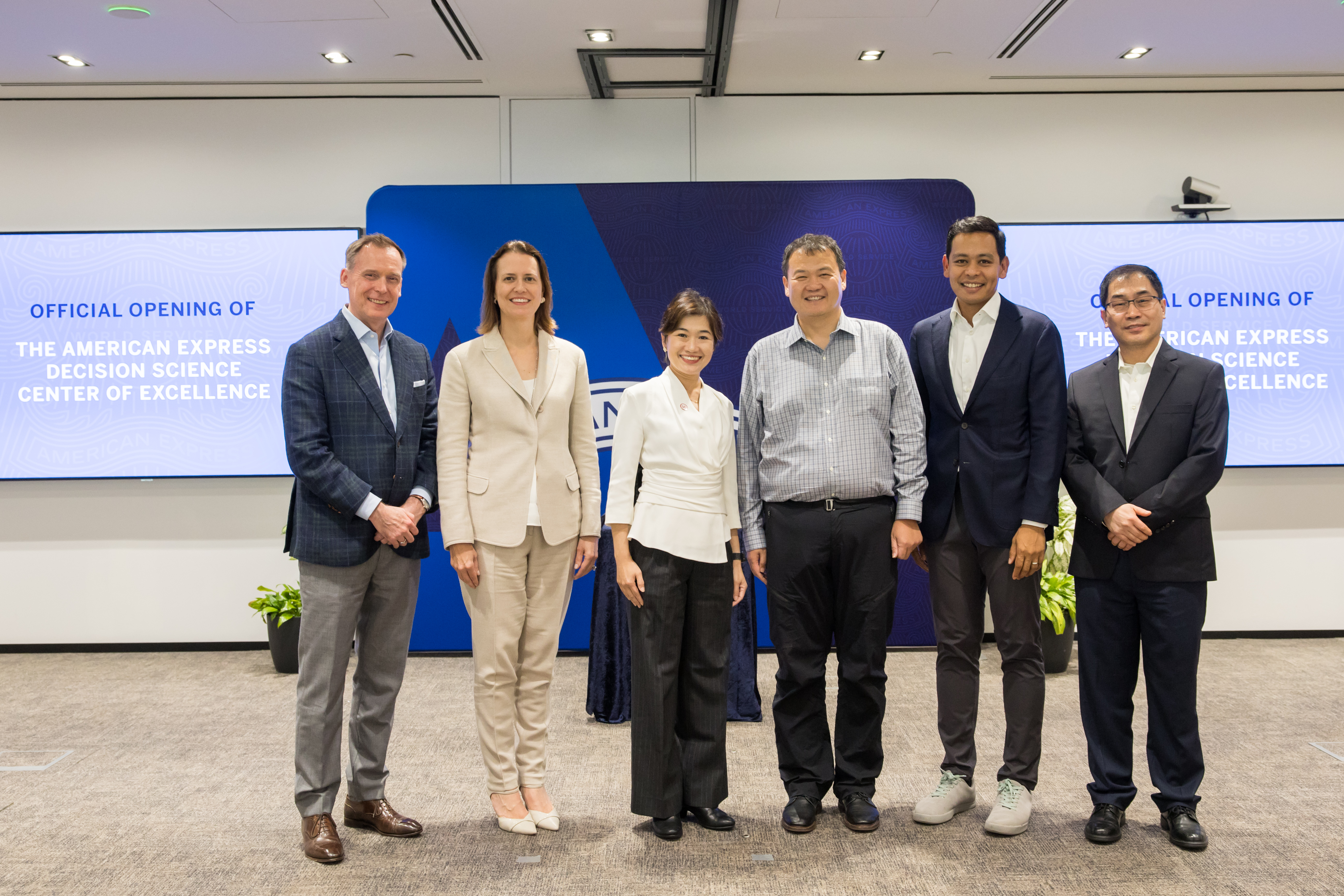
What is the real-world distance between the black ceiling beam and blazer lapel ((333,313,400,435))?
7.86 ft

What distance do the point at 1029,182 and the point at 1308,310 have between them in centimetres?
A: 167

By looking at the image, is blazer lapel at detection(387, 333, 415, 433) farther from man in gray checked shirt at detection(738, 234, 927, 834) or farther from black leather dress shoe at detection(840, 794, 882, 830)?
black leather dress shoe at detection(840, 794, 882, 830)

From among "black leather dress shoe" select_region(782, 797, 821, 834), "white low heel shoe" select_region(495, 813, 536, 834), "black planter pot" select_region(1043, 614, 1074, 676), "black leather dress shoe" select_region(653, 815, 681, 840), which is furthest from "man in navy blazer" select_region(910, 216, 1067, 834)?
"black planter pot" select_region(1043, 614, 1074, 676)

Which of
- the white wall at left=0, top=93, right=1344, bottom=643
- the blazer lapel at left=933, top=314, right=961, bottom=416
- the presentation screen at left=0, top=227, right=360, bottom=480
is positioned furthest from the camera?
the white wall at left=0, top=93, right=1344, bottom=643

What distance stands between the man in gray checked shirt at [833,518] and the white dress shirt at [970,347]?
146 mm

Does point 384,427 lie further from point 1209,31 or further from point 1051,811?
point 1209,31

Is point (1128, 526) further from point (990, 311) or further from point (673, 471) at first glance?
point (673, 471)

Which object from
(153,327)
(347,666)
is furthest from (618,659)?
(153,327)

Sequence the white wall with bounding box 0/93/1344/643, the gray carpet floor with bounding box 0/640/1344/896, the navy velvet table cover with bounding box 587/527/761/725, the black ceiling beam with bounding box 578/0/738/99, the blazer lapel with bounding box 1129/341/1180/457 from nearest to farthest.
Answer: the gray carpet floor with bounding box 0/640/1344/896, the blazer lapel with bounding box 1129/341/1180/457, the navy velvet table cover with bounding box 587/527/761/725, the black ceiling beam with bounding box 578/0/738/99, the white wall with bounding box 0/93/1344/643

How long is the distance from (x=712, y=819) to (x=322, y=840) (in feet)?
3.57

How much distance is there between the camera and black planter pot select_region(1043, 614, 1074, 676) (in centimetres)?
469

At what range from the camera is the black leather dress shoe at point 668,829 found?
2.63 m

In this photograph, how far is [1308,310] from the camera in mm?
5062

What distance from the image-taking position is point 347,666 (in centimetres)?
263
